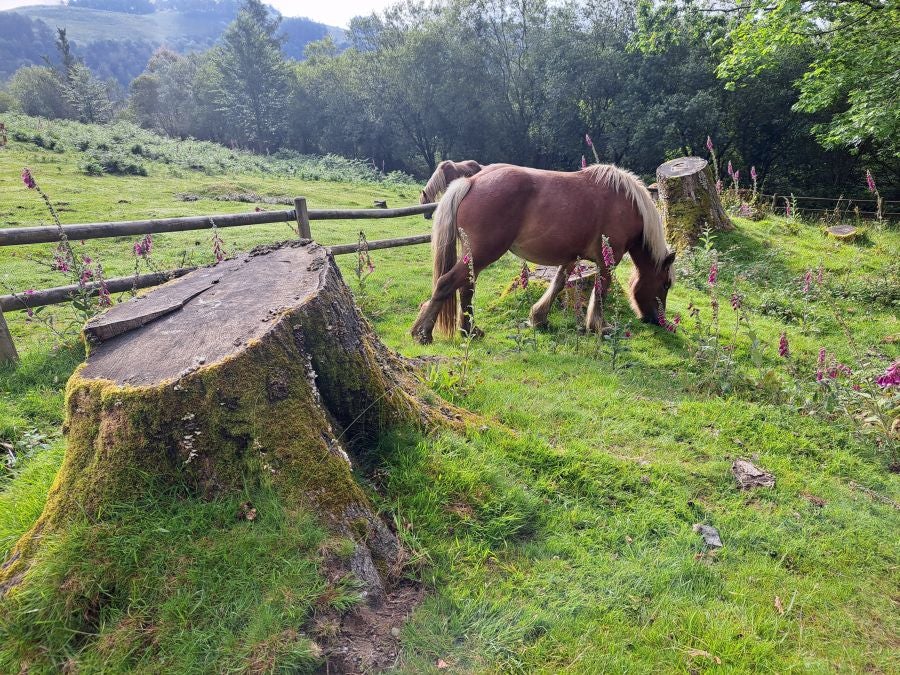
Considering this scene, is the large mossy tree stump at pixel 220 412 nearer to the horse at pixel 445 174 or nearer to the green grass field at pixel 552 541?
the green grass field at pixel 552 541

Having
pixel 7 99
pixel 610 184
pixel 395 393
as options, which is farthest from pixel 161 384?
pixel 7 99

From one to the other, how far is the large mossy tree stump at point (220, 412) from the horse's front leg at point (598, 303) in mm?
4096

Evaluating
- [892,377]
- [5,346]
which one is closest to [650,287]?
[892,377]

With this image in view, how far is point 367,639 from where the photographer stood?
5.54 ft

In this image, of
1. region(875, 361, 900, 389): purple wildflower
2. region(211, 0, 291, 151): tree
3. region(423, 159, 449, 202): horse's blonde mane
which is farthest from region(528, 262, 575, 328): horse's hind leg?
region(211, 0, 291, 151): tree

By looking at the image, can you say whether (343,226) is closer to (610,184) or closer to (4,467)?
(610,184)

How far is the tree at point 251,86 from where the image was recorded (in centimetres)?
4956

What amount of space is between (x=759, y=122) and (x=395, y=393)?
1236 inches

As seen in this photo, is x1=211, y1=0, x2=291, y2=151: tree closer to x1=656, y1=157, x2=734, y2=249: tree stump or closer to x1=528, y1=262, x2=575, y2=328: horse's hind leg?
x1=656, y1=157, x2=734, y2=249: tree stump

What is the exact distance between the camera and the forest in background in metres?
11.3

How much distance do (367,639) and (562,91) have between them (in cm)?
3617

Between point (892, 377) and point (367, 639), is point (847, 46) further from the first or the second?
point (367, 639)

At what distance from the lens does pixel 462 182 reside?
539 cm

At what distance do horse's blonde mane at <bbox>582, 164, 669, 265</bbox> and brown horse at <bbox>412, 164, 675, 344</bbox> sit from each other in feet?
0.04
